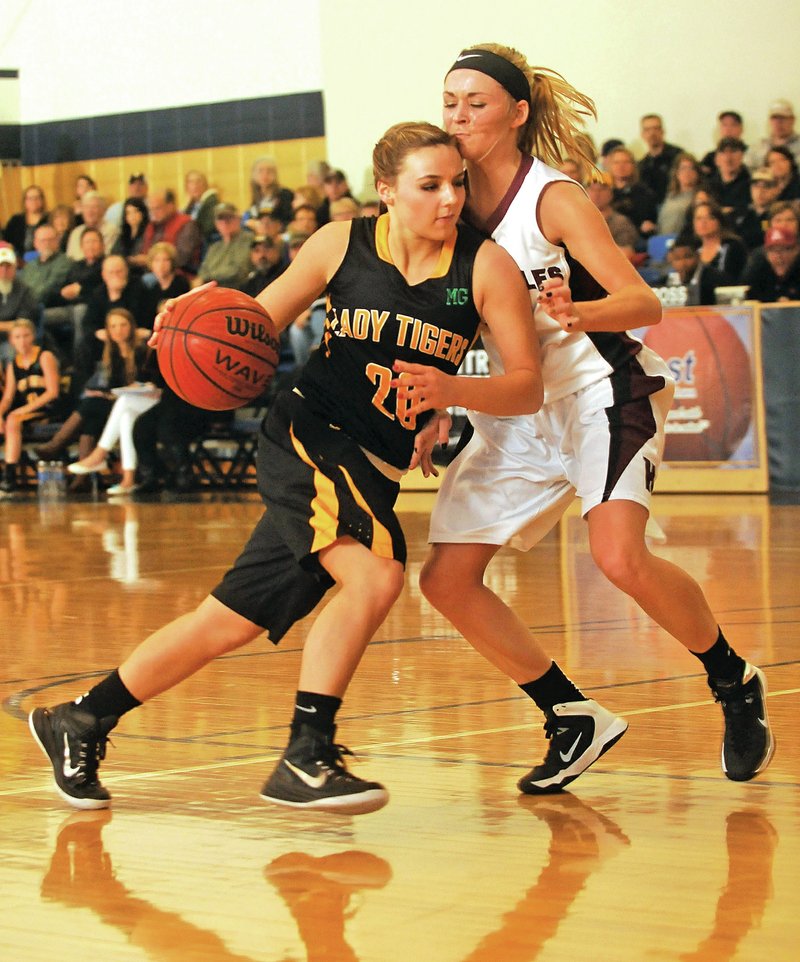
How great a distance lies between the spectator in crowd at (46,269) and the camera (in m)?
15.0

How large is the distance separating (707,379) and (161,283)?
479cm

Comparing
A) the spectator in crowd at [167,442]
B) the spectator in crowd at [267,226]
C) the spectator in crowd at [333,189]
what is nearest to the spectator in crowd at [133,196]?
the spectator in crowd at [267,226]

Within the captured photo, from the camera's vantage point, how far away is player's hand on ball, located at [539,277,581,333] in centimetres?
313

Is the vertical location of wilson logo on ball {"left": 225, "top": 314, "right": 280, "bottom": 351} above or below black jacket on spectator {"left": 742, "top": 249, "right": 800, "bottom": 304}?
below

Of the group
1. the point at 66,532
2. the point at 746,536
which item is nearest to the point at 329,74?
the point at 66,532

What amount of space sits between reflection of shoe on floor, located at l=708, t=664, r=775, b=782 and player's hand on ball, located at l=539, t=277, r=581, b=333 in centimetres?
93

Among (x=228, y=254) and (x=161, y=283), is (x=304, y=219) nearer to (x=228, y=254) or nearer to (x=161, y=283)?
(x=228, y=254)

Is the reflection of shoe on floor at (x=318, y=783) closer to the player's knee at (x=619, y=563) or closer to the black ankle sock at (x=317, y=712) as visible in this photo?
the black ankle sock at (x=317, y=712)

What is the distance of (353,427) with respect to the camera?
3309mm

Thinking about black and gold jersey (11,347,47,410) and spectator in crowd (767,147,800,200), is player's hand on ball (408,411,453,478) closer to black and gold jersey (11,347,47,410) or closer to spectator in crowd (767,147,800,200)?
spectator in crowd (767,147,800,200)

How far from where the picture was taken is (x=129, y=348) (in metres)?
13.2

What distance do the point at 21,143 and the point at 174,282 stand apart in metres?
5.62

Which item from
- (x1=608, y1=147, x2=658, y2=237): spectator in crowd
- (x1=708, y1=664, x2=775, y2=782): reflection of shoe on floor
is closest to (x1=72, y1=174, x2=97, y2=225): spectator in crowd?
(x1=608, y1=147, x2=658, y2=237): spectator in crowd

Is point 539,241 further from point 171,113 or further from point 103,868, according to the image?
point 171,113
